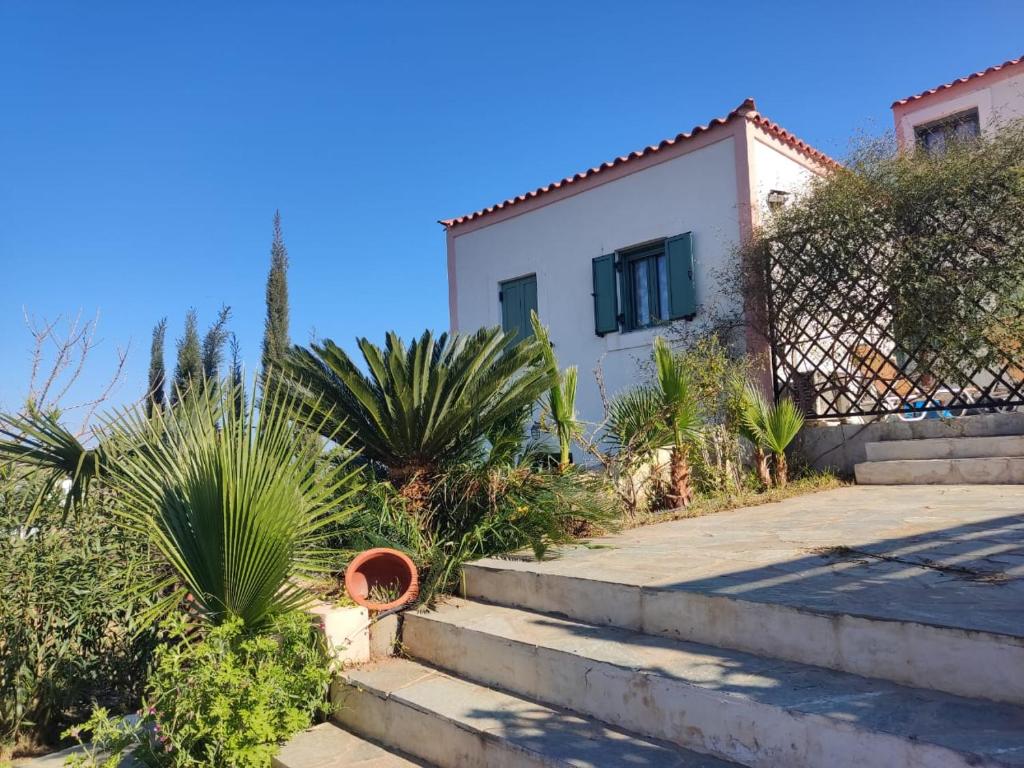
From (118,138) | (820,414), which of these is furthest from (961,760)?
(118,138)

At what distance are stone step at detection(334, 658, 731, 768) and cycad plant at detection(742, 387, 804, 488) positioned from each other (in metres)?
4.78

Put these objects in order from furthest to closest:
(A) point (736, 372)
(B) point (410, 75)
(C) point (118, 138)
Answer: (B) point (410, 75) < (C) point (118, 138) < (A) point (736, 372)

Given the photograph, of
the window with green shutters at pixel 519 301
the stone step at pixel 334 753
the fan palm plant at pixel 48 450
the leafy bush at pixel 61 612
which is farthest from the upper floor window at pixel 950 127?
the leafy bush at pixel 61 612

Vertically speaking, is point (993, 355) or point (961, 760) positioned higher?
point (993, 355)

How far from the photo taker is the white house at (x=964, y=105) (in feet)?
34.7

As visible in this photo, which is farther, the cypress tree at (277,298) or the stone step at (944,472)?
the cypress tree at (277,298)

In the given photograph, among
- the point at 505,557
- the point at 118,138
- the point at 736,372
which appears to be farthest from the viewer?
the point at 118,138

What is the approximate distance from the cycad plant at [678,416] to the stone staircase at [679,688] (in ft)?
9.51

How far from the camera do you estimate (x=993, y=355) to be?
672cm

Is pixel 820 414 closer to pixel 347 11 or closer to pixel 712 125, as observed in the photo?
pixel 712 125

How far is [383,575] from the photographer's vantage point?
14.7 ft

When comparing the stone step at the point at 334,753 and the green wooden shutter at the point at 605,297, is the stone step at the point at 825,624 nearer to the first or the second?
the stone step at the point at 334,753

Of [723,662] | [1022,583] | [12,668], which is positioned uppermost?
[1022,583]

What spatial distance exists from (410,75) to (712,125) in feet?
14.8
